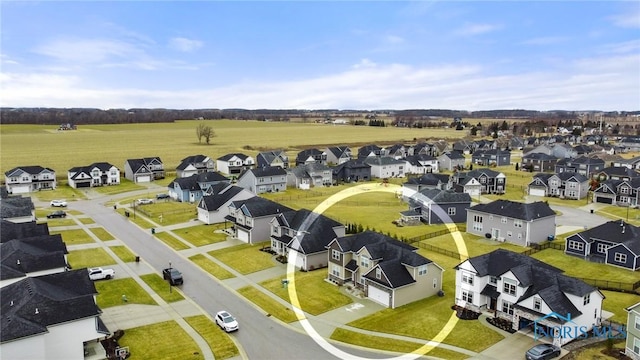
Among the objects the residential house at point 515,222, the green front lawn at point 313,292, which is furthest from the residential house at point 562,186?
the green front lawn at point 313,292

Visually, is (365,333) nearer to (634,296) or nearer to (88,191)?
(634,296)

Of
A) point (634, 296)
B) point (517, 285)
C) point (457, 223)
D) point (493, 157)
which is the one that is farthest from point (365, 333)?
point (493, 157)

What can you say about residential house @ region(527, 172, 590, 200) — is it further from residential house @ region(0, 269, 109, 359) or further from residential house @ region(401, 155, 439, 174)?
residential house @ region(0, 269, 109, 359)

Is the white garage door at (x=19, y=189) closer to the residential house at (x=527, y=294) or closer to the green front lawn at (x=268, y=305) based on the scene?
the green front lawn at (x=268, y=305)

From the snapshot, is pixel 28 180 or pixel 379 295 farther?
pixel 28 180

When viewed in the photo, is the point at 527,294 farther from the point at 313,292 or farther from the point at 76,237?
the point at 76,237

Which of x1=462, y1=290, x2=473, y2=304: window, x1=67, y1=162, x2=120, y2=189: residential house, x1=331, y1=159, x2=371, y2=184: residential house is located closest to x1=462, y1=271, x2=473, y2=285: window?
x1=462, y1=290, x2=473, y2=304: window
